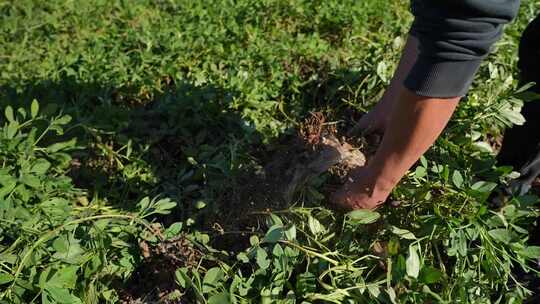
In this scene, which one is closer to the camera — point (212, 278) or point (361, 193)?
point (212, 278)

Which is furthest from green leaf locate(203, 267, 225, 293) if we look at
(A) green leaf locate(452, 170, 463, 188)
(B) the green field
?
(A) green leaf locate(452, 170, 463, 188)

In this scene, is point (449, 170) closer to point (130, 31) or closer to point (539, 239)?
point (539, 239)

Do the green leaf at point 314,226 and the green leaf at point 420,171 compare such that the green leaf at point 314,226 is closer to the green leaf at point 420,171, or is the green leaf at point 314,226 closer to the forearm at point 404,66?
the green leaf at point 420,171

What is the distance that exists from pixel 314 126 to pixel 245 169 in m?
0.35

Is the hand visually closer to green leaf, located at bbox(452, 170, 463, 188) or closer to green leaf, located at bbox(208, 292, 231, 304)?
green leaf, located at bbox(452, 170, 463, 188)

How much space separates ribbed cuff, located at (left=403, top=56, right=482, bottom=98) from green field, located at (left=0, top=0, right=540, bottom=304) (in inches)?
16.8

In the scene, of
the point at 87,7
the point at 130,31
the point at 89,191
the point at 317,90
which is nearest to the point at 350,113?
→ the point at 317,90

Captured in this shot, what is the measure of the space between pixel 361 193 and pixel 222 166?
2.07 feet

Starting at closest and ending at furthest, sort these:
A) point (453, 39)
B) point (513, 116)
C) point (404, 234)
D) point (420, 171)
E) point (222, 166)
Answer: point (453, 39) < point (404, 234) < point (420, 171) < point (513, 116) < point (222, 166)

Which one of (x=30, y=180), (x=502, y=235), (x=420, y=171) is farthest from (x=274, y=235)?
(x=30, y=180)

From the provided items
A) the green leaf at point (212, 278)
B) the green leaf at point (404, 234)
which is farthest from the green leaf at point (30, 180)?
the green leaf at point (404, 234)

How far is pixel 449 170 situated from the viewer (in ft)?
6.53

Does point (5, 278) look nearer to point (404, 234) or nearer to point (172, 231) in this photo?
point (172, 231)

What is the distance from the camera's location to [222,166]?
2236 mm
